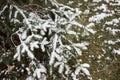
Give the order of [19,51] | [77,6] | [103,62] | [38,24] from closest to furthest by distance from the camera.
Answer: [19,51], [38,24], [103,62], [77,6]

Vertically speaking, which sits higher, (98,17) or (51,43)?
(51,43)

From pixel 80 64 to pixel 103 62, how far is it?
1.82 feet

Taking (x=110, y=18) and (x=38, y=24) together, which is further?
(x=110, y=18)

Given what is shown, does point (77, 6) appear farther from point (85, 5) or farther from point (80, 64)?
point (80, 64)

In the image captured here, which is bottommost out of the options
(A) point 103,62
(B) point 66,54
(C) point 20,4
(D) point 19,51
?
(A) point 103,62

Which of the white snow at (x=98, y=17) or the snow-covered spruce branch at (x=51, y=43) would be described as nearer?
the snow-covered spruce branch at (x=51, y=43)

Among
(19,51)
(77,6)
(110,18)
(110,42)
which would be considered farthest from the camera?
(77,6)

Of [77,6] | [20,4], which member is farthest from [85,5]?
[20,4]

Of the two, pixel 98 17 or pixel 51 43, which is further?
pixel 98 17

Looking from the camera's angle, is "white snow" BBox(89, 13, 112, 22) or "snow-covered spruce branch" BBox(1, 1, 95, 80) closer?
"snow-covered spruce branch" BBox(1, 1, 95, 80)

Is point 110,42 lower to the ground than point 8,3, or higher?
lower

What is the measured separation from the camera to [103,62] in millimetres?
5207

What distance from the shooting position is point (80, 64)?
492cm

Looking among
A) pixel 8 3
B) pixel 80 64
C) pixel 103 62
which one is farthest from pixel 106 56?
pixel 8 3
